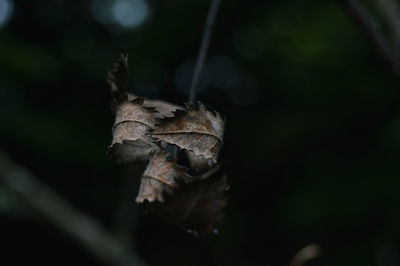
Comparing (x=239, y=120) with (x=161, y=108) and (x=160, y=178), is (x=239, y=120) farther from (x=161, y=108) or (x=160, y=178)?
(x=160, y=178)

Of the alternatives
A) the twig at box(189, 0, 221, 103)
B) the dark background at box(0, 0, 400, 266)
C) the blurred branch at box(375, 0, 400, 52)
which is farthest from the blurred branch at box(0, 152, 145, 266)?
the twig at box(189, 0, 221, 103)

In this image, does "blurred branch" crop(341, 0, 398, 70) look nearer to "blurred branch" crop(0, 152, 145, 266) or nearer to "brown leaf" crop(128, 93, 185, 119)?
"brown leaf" crop(128, 93, 185, 119)

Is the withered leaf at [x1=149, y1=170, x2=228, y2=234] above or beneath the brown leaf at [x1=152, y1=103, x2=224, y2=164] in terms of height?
beneath

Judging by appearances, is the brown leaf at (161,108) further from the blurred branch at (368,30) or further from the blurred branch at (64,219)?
the blurred branch at (64,219)

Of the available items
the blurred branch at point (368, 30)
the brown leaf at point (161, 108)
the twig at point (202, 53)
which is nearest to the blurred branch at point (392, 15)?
the blurred branch at point (368, 30)

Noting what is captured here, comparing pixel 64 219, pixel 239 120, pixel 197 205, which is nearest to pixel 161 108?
pixel 197 205

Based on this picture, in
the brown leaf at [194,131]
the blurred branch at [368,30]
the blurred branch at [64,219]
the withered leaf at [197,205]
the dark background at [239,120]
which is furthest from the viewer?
the dark background at [239,120]

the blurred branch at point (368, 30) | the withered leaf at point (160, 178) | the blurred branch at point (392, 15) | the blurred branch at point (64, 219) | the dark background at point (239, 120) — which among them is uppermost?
the dark background at point (239, 120)
